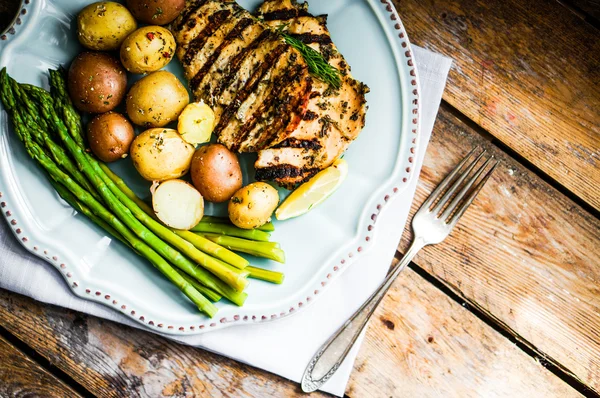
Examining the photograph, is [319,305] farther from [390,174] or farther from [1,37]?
[1,37]

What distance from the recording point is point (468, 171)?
2.40 meters

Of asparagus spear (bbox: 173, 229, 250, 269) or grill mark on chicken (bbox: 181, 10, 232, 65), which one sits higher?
grill mark on chicken (bbox: 181, 10, 232, 65)

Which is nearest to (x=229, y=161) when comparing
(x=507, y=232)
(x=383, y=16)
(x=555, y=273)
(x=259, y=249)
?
(x=259, y=249)

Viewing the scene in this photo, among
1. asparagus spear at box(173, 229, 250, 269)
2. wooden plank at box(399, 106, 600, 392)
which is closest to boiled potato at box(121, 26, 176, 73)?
asparagus spear at box(173, 229, 250, 269)

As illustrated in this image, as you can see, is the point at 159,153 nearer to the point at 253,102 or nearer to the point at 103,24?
the point at 253,102

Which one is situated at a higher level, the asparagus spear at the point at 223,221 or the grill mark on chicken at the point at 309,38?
the grill mark on chicken at the point at 309,38

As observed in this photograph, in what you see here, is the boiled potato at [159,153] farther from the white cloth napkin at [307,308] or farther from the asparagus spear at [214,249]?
the white cloth napkin at [307,308]

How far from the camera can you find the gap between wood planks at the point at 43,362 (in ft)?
7.67

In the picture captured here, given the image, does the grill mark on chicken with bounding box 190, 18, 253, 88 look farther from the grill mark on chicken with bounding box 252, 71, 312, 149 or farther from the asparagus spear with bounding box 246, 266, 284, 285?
the asparagus spear with bounding box 246, 266, 284, 285

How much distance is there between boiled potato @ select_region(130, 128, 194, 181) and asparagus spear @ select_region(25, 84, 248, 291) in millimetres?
162

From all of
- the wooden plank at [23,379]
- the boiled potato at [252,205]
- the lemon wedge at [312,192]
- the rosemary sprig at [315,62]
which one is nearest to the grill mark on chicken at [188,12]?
the rosemary sprig at [315,62]

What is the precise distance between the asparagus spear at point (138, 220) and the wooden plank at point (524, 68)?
1.46m

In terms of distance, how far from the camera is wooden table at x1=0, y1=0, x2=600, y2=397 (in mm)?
2432

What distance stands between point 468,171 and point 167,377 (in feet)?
5.73
